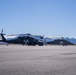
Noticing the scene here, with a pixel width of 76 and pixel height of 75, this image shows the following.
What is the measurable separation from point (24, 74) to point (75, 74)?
1784 millimetres

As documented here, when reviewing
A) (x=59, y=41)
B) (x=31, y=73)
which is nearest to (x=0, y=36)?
(x=59, y=41)

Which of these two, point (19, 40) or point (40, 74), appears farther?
point (19, 40)

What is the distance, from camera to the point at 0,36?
8544 centimetres

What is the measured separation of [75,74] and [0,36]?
259ft

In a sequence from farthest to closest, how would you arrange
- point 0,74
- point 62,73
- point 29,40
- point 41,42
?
point 29,40
point 41,42
point 62,73
point 0,74

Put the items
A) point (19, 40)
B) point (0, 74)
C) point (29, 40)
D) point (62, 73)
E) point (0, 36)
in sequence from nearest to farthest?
point (0, 74) < point (62, 73) < point (29, 40) < point (19, 40) < point (0, 36)

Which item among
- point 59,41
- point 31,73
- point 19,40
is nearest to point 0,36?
point 19,40

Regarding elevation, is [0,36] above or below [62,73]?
above

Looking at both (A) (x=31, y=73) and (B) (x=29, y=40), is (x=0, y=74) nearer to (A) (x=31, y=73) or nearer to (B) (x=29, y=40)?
(A) (x=31, y=73)

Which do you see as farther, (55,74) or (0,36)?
(0,36)

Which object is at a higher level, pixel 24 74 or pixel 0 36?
pixel 0 36

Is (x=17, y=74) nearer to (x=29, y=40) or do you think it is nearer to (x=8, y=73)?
(x=8, y=73)

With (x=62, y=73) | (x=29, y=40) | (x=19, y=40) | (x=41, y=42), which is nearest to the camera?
(x=62, y=73)

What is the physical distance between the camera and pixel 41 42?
60.1 meters
